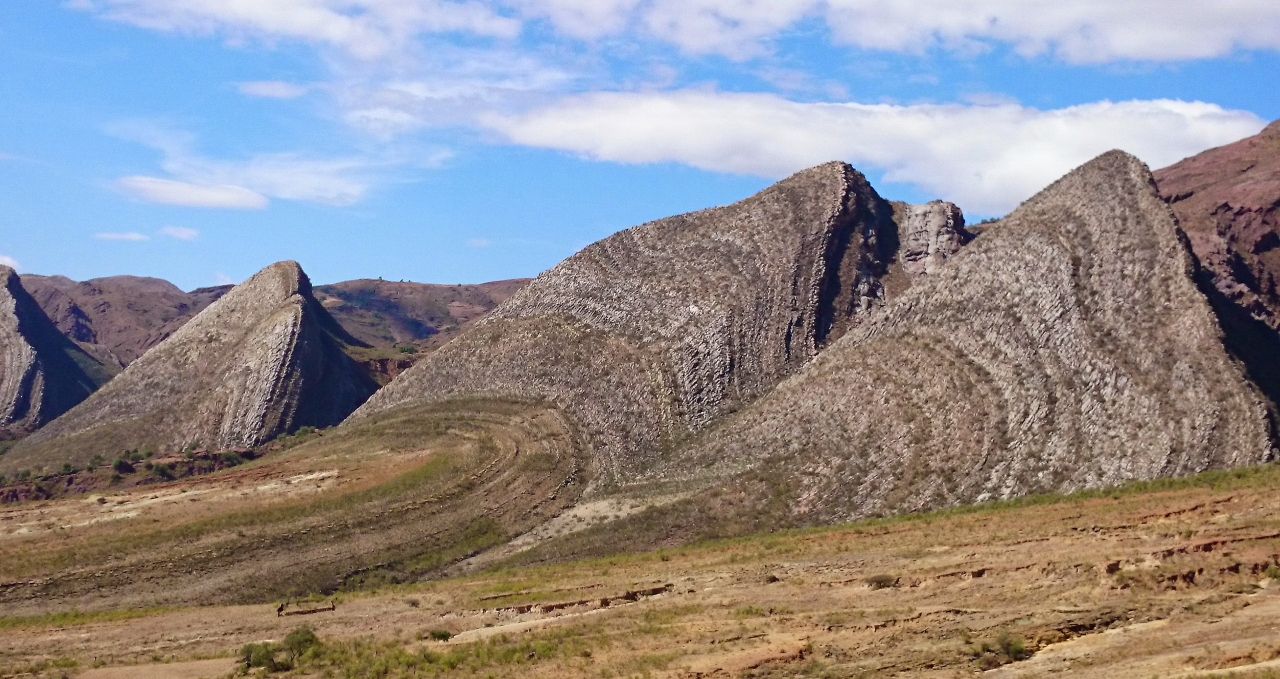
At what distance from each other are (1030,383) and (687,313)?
25.1 meters

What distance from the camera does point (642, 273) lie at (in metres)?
88.2

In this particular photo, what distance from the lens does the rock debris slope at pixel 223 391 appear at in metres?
101

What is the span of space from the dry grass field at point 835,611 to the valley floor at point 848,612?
11 cm

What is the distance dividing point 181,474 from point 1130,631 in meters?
69.0

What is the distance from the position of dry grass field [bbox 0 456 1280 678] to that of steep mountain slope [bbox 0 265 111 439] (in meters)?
84.3

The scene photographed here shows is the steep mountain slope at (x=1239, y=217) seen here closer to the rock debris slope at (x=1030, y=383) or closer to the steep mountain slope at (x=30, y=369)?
the rock debris slope at (x=1030, y=383)

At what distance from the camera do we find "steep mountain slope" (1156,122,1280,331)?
274 ft

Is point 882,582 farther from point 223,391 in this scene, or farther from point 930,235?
point 223,391

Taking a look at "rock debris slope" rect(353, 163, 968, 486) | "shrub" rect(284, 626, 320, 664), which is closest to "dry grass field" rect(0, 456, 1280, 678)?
"shrub" rect(284, 626, 320, 664)

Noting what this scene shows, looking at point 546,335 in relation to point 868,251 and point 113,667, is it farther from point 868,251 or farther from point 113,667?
point 113,667

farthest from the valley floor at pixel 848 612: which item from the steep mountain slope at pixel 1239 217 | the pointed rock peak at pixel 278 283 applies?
the pointed rock peak at pixel 278 283

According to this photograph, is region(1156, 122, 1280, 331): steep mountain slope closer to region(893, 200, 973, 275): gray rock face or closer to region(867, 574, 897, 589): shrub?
region(893, 200, 973, 275): gray rock face

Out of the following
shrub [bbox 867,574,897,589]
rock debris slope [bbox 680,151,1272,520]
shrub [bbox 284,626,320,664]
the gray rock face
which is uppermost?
the gray rock face

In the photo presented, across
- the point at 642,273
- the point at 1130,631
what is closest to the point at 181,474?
the point at 642,273
